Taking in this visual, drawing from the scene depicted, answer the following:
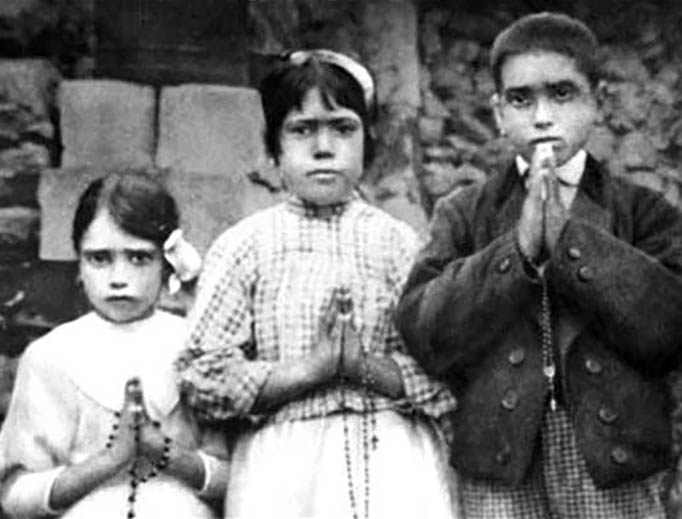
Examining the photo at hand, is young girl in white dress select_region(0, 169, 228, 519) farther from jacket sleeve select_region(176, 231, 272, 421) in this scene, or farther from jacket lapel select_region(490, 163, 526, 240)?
jacket lapel select_region(490, 163, 526, 240)

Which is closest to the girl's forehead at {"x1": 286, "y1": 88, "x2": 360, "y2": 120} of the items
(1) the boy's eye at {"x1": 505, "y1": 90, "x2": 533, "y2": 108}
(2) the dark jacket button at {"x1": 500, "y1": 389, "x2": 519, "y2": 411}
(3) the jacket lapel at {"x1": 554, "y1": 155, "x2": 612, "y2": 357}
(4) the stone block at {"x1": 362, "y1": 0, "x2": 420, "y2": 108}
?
(1) the boy's eye at {"x1": 505, "y1": 90, "x2": 533, "y2": 108}

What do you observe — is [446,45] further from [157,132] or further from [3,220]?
[3,220]

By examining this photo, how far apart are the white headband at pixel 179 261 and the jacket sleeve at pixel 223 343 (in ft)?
0.09

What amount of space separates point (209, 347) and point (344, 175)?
0.94 ft

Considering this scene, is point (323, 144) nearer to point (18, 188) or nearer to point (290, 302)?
point (290, 302)

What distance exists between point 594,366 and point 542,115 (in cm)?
32

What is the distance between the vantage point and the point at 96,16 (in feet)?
9.73

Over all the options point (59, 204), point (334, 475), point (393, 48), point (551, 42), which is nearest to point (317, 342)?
point (334, 475)

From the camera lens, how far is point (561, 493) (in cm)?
236

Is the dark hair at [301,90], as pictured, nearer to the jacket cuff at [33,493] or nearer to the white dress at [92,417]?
the white dress at [92,417]

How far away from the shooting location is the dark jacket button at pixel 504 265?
92.7 inches

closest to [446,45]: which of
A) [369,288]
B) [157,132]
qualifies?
[157,132]

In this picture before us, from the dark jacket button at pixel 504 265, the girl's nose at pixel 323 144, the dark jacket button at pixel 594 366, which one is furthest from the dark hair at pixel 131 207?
the dark jacket button at pixel 594 366

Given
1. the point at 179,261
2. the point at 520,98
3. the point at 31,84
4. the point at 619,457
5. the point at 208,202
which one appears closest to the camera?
the point at 619,457
